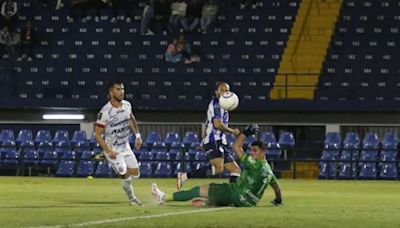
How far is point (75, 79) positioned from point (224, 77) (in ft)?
16.3

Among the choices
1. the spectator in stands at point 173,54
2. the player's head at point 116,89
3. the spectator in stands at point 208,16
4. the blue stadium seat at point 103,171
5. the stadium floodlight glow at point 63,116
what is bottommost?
the blue stadium seat at point 103,171

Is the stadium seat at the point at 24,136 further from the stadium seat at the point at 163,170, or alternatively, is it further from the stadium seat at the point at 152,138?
the stadium seat at the point at 163,170

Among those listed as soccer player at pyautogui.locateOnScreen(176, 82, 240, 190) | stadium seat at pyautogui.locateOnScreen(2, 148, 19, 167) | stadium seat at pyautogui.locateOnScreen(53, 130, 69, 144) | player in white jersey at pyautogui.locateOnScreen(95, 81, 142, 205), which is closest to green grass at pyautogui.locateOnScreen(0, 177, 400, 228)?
player in white jersey at pyautogui.locateOnScreen(95, 81, 142, 205)

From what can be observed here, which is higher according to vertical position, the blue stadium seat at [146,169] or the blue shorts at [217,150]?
the blue shorts at [217,150]

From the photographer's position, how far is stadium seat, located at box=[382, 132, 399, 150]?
3103 centimetres

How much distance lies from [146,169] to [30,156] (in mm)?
3501

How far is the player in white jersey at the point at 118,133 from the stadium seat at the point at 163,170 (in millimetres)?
14408

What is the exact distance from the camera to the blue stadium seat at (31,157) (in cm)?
3250

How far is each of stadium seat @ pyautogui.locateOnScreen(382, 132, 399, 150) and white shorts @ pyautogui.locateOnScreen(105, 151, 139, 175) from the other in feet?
47.2

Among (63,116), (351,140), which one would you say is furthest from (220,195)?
(63,116)

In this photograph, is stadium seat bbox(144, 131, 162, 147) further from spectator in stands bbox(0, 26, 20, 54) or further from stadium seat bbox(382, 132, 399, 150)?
spectator in stands bbox(0, 26, 20, 54)

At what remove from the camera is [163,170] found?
3212cm

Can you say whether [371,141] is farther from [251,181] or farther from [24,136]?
[251,181]

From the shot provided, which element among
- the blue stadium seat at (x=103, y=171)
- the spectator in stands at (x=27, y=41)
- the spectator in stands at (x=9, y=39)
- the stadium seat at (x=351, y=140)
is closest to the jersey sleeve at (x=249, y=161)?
the stadium seat at (x=351, y=140)
